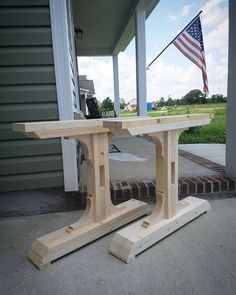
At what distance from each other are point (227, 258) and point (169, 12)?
258 inches

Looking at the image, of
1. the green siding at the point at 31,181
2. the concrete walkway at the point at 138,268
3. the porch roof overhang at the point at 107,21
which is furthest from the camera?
the porch roof overhang at the point at 107,21

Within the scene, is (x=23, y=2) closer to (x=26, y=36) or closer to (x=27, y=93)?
(x=26, y=36)

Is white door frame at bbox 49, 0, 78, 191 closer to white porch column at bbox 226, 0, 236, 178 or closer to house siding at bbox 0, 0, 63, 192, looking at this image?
house siding at bbox 0, 0, 63, 192

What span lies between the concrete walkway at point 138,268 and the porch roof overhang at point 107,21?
442 cm

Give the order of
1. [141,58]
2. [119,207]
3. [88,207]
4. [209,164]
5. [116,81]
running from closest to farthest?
1. [88,207]
2. [119,207]
3. [209,164]
4. [141,58]
5. [116,81]

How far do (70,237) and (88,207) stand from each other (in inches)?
9.0

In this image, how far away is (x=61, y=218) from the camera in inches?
72.4

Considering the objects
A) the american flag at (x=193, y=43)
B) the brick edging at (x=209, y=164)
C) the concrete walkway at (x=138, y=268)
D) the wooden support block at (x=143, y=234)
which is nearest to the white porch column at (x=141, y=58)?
the american flag at (x=193, y=43)

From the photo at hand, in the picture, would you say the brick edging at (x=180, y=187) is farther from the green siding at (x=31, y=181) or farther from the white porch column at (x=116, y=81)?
the white porch column at (x=116, y=81)

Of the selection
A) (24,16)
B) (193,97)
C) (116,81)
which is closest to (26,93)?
(24,16)

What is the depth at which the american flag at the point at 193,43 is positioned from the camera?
2.96 meters

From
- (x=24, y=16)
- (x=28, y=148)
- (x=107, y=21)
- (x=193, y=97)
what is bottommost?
(x=28, y=148)

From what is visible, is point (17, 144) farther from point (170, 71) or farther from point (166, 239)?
point (170, 71)

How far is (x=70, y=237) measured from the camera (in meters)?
1.38
